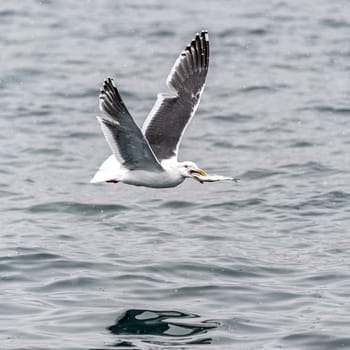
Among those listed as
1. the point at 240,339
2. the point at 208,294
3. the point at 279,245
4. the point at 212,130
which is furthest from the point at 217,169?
the point at 240,339

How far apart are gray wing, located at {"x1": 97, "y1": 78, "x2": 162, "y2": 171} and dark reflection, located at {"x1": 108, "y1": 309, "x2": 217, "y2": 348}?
153 cm

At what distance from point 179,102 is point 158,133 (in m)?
0.55

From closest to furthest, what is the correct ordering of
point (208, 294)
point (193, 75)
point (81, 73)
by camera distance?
point (208, 294), point (193, 75), point (81, 73)

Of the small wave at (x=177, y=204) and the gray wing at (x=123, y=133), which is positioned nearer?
the gray wing at (x=123, y=133)

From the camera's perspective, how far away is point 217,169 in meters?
16.2

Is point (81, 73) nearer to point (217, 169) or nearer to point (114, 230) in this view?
point (217, 169)

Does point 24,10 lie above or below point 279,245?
above

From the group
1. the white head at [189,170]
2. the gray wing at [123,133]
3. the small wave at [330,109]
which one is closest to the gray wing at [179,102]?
the white head at [189,170]

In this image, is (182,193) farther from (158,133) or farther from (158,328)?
(158,328)

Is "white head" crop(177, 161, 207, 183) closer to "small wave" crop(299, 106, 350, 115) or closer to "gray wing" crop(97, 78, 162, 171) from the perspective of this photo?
"gray wing" crop(97, 78, 162, 171)

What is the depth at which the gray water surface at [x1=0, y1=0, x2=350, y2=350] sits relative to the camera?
35.4ft

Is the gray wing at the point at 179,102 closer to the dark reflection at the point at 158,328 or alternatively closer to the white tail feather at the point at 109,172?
the white tail feather at the point at 109,172

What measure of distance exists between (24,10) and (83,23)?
79.9 inches

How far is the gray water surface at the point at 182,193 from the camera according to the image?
1079cm
